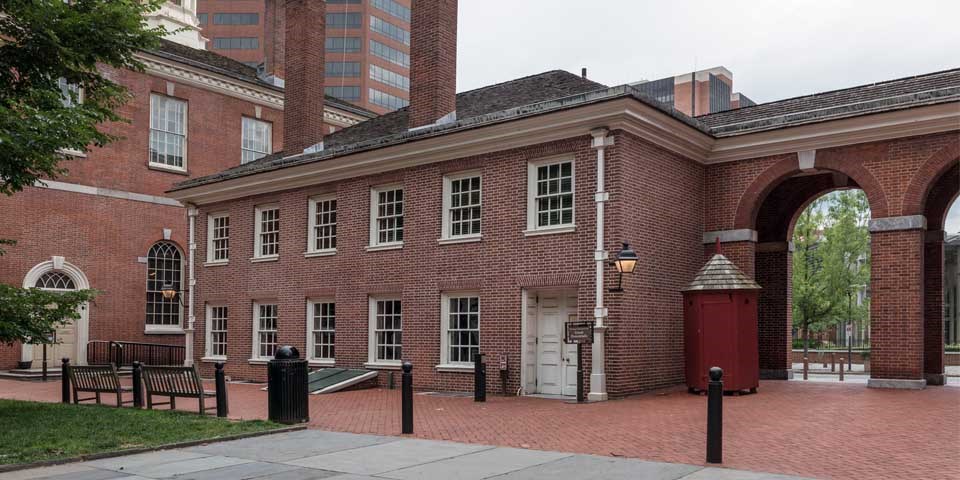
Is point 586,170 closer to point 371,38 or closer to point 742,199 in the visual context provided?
point 742,199

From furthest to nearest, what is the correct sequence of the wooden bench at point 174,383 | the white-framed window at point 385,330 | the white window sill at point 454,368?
1. the white-framed window at point 385,330
2. the white window sill at point 454,368
3. the wooden bench at point 174,383

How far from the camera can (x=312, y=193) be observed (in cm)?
2283

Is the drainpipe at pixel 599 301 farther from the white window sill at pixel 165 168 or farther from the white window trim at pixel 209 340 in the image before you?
the white window sill at pixel 165 168

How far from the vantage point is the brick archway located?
17109mm

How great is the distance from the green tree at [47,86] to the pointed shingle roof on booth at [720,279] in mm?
11077

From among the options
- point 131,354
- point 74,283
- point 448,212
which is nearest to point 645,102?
point 448,212

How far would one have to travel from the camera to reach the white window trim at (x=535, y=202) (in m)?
17.0

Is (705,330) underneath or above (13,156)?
underneath

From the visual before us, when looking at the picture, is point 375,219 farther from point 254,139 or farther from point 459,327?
point 254,139

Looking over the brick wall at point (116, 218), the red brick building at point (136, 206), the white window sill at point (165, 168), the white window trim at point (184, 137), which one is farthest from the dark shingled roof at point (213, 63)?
the white window sill at point (165, 168)

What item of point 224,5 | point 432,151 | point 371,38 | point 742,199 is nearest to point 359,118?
point 432,151

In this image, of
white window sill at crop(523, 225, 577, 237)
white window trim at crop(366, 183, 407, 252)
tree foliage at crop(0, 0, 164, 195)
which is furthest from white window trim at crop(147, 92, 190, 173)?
white window sill at crop(523, 225, 577, 237)

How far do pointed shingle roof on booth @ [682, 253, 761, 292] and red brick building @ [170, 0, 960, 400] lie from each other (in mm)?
1055

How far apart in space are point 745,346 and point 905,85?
690cm
